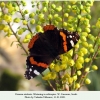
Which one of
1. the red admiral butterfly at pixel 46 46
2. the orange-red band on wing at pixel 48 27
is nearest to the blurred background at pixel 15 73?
the red admiral butterfly at pixel 46 46

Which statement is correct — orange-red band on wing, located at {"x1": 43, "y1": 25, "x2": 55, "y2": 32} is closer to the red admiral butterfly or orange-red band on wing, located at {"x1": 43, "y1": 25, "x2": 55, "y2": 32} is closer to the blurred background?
the red admiral butterfly

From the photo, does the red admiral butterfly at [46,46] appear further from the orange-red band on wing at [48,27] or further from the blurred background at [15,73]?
the blurred background at [15,73]

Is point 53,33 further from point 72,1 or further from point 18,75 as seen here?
point 18,75

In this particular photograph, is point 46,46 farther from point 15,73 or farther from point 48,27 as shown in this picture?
point 15,73

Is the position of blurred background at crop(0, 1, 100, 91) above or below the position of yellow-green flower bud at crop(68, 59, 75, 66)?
below

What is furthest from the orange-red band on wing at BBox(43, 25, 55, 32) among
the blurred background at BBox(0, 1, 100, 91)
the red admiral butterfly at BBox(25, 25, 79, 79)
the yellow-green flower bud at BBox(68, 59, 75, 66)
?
the blurred background at BBox(0, 1, 100, 91)

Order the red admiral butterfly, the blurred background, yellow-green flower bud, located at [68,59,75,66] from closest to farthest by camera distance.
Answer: yellow-green flower bud, located at [68,59,75,66], the red admiral butterfly, the blurred background
